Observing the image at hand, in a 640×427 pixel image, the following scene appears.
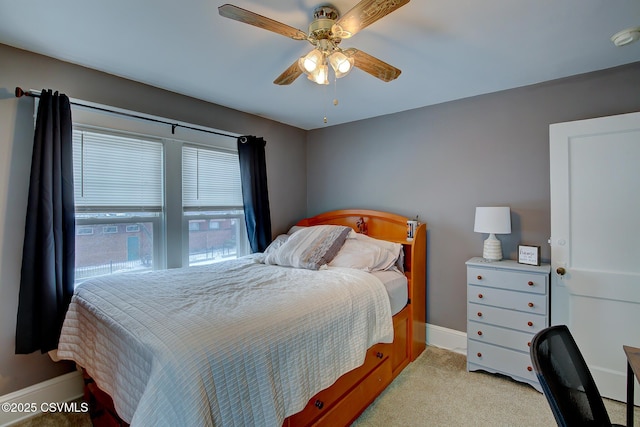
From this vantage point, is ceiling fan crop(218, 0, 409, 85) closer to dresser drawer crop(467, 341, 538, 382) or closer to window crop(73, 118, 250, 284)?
window crop(73, 118, 250, 284)

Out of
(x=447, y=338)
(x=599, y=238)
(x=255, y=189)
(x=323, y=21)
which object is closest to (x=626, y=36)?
(x=599, y=238)

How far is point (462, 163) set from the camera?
2811 mm

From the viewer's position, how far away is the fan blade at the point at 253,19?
1.22 metres

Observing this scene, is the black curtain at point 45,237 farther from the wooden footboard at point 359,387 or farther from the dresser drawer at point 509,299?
the dresser drawer at point 509,299

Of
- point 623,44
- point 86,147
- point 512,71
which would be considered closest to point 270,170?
point 86,147

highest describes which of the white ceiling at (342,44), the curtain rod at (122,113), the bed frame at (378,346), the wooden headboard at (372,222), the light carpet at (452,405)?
the white ceiling at (342,44)

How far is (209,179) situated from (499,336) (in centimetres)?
289

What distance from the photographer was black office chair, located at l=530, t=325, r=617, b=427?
0.84 metres

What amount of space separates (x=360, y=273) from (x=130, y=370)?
1.49 meters

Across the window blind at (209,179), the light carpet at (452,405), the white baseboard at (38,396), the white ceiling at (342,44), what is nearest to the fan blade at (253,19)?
the white ceiling at (342,44)

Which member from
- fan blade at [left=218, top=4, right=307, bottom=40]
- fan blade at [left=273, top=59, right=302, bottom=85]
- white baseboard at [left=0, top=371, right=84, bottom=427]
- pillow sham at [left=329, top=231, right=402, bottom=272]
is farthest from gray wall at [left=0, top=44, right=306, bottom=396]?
pillow sham at [left=329, top=231, right=402, bottom=272]

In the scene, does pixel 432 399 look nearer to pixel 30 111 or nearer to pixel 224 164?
pixel 224 164

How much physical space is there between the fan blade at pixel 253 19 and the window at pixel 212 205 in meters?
1.77

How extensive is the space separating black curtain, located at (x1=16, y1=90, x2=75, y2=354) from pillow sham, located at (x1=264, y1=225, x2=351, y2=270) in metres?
1.48
